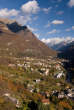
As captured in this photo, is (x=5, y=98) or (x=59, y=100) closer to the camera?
(x=5, y=98)

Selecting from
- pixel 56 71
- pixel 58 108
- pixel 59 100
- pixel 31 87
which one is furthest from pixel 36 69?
pixel 58 108

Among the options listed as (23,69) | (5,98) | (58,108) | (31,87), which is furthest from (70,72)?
(5,98)

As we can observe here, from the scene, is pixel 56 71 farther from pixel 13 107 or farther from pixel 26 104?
pixel 13 107

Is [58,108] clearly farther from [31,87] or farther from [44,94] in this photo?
[31,87]

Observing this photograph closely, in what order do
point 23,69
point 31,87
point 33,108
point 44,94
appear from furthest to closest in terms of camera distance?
point 23,69 < point 31,87 < point 44,94 < point 33,108

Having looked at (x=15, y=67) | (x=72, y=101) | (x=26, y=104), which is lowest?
(x=72, y=101)

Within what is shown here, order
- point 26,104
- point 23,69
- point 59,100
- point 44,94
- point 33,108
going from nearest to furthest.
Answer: point 33,108 → point 26,104 → point 59,100 → point 44,94 → point 23,69

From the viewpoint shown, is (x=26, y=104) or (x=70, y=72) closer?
(x=26, y=104)

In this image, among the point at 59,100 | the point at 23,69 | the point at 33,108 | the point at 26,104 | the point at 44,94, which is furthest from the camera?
the point at 23,69

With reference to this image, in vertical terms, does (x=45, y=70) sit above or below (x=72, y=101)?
above
